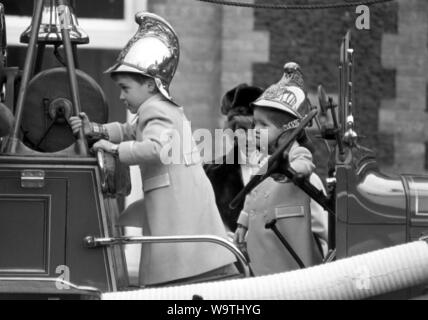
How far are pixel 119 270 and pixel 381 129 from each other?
4.35 m

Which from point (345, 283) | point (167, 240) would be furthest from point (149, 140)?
point (345, 283)

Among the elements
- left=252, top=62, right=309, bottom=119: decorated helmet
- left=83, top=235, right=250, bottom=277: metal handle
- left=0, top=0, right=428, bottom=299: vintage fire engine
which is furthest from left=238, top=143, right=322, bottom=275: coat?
left=83, top=235, right=250, bottom=277: metal handle

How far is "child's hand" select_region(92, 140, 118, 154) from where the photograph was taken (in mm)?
5379

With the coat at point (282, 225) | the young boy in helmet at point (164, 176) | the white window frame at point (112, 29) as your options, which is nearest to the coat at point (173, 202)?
the young boy in helmet at point (164, 176)

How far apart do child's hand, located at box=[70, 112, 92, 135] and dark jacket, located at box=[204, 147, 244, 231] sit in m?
1.81

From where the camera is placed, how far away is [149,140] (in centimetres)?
547

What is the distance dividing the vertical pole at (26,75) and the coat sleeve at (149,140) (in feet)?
Answer: 1.38

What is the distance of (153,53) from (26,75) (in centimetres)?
54

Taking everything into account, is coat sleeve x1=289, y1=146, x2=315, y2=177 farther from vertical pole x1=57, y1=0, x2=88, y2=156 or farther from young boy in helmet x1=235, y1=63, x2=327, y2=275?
vertical pole x1=57, y1=0, x2=88, y2=156

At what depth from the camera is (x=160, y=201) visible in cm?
558

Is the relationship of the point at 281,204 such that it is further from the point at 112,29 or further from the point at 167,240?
the point at 112,29

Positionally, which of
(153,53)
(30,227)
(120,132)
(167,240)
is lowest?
(167,240)
